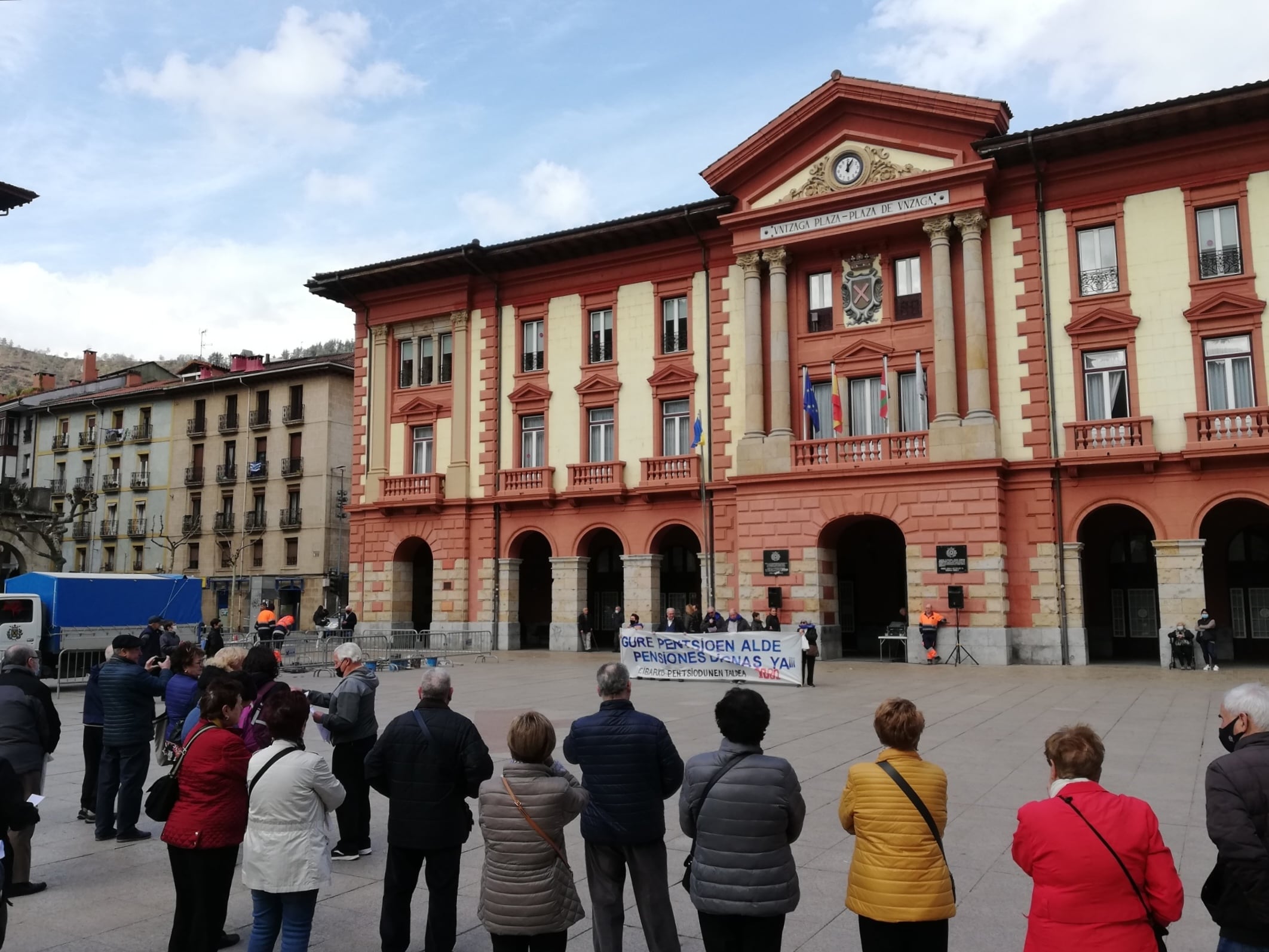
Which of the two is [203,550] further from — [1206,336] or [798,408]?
[1206,336]

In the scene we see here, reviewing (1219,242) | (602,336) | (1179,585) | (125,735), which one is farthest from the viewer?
(602,336)

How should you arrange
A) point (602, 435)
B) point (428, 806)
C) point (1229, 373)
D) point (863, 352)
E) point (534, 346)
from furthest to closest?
point (534, 346) < point (602, 435) < point (863, 352) < point (1229, 373) < point (428, 806)

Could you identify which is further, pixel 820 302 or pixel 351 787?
pixel 820 302

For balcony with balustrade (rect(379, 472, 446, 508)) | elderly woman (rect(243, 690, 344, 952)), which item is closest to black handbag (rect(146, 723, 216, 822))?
elderly woman (rect(243, 690, 344, 952))

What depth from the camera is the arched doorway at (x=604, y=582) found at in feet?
133

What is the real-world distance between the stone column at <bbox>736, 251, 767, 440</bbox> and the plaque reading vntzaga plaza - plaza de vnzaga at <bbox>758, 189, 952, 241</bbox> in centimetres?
104

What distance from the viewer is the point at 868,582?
3647cm

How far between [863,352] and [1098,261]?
715 centimetres

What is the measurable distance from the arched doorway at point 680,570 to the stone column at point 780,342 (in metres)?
7.42

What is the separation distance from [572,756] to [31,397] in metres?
76.3

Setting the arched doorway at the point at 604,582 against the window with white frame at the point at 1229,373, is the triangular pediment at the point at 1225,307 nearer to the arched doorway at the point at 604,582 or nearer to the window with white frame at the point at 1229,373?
the window with white frame at the point at 1229,373

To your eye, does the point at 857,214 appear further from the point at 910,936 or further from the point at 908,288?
the point at 910,936

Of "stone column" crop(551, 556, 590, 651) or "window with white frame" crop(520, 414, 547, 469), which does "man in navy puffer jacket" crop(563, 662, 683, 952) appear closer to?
"stone column" crop(551, 556, 590, 651)

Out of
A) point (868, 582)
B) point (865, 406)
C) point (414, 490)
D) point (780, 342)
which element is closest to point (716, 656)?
point (865, 406)
